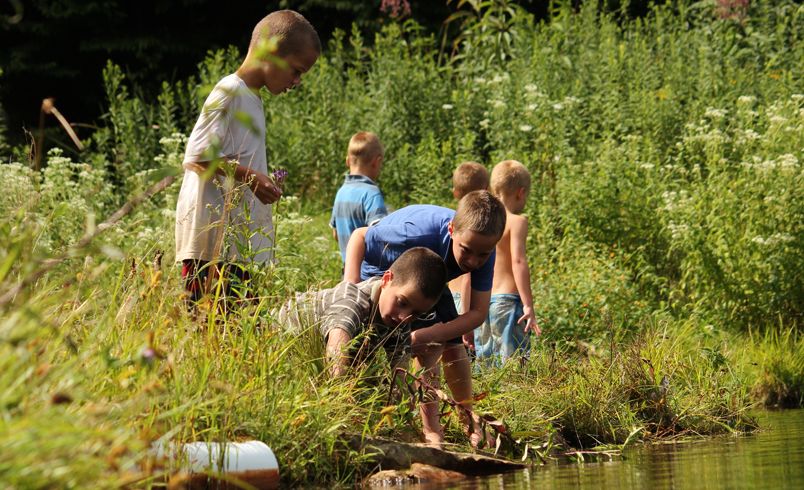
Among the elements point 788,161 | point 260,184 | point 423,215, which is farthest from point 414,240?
point 788,161

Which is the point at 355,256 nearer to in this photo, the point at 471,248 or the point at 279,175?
the point at 279,175

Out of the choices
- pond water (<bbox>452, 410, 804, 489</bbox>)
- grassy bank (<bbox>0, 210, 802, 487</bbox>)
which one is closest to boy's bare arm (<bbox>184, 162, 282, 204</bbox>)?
grassy bank (<bbox>0, 210, 802, 487</bbox>)

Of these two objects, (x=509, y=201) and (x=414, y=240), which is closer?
(x=414, y=240)

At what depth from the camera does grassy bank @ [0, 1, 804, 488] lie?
3373mm

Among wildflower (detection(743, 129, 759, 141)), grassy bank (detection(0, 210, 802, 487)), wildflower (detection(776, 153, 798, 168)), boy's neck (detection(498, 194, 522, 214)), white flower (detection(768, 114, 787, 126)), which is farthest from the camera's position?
white flower (detection(768, 114, 787, 126))

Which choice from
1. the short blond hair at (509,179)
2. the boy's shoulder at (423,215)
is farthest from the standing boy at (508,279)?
the boy's shoulder at (423,215)

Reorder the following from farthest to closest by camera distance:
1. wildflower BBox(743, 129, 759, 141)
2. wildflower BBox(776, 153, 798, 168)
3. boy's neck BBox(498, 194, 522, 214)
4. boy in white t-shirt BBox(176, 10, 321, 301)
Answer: wildflower BBox(743, 129, 759, 141) → wildflower BBox(776, 153, 798, 168) → boy's neck BBox(498, 194, 522, 214) → boy in white t-shirt BBox(176, 10, 321, 301)

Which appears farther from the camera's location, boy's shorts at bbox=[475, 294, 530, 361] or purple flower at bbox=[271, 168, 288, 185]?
boy's shorts at bbox=[475, 294, 530, 361]

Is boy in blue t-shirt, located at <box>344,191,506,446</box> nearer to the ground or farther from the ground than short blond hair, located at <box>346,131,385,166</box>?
nearer to the ground

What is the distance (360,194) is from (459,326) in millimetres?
2441

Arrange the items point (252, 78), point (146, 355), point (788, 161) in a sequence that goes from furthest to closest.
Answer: point (788, 161)
point (252, 78)
point (146, 355)

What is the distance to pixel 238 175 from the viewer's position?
211 inches

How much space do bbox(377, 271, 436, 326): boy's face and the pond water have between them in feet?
2.52

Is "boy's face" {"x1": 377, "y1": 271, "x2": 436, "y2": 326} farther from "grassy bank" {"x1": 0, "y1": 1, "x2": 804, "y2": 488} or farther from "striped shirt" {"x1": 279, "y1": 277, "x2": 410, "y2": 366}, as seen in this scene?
"grassy bank" {"x1": 0, "y1": 1, "x2": 804, "y2": 488}
